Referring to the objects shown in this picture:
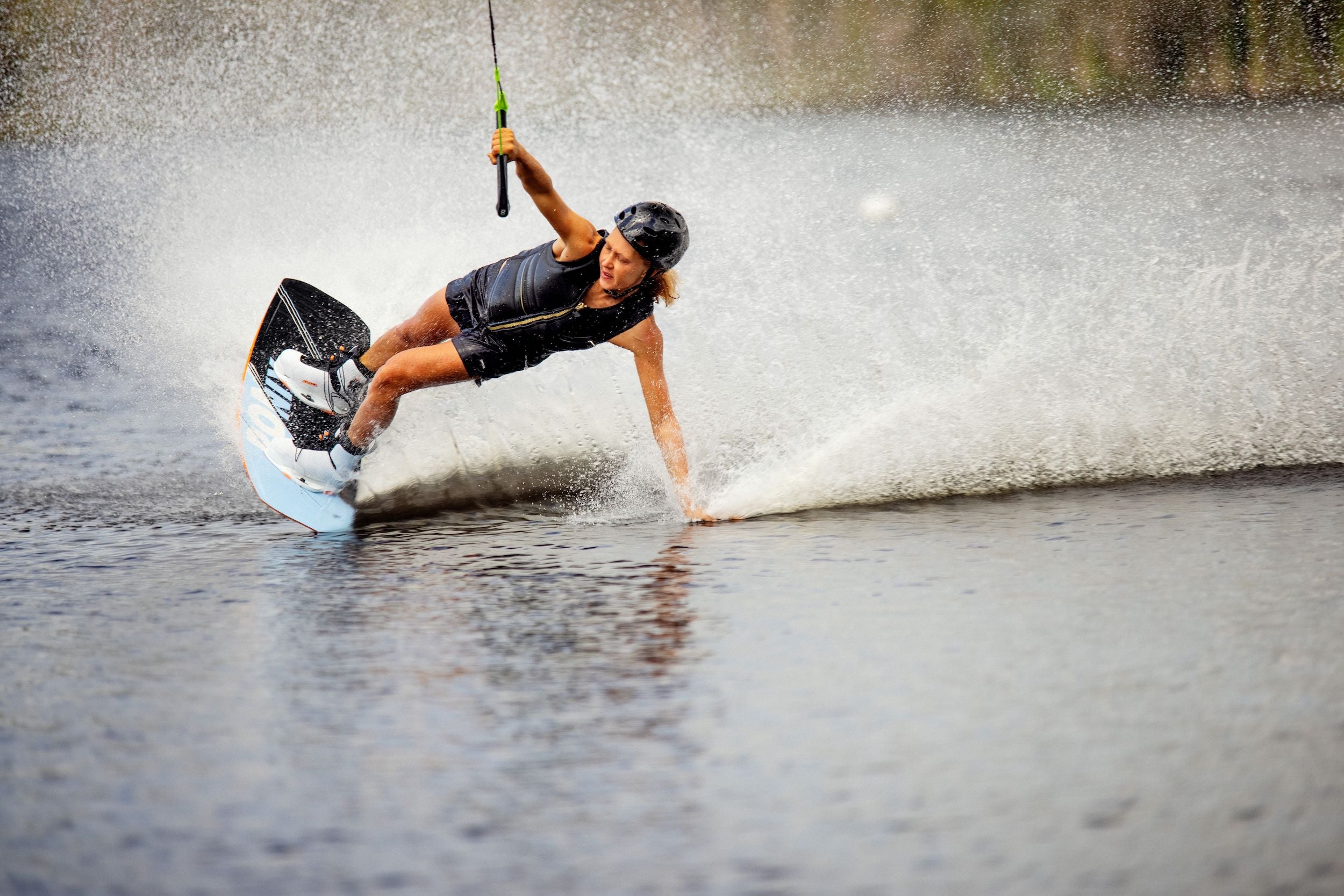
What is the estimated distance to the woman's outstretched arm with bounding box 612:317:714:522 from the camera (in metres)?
4.38

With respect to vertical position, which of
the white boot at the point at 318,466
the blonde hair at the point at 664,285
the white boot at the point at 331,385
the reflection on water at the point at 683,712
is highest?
the blonde hair at the point at 664,285

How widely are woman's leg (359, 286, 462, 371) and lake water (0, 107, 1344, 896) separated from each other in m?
0.42

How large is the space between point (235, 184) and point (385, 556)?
9.20 meters

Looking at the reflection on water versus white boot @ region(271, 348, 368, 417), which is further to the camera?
white boot @ region(271, 348, 368, 417)

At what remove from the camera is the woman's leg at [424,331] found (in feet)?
15.4

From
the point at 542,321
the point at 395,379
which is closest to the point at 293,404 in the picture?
the point at 395,379

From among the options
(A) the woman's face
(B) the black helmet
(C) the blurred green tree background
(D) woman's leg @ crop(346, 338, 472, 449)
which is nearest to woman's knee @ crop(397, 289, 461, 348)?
(D) woman's leg @ crop(346, 338, 472, 449)

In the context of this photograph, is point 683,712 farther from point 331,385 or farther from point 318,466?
point 331,385

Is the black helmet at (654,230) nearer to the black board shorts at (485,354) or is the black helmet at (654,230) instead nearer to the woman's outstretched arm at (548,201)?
the woman's outstretched arm at (548,201)

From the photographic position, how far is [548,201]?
12.9 ft

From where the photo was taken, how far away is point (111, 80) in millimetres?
23797

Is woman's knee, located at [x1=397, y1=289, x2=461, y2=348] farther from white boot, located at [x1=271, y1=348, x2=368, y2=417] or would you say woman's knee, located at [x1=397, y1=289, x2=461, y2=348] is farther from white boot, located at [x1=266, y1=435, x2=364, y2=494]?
white boot, located at [x1=266, y1=435, x2=364, y2=494]

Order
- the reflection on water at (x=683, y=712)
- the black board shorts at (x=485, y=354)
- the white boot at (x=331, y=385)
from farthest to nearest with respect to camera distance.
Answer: the white boot at (x=331, y=385) < the black board shorts at (x=485, y=354) < the reflection on water at (x=683, y=712)

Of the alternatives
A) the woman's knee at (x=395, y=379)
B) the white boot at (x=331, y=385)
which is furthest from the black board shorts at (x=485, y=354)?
the white boot at (x=331, y=385)
